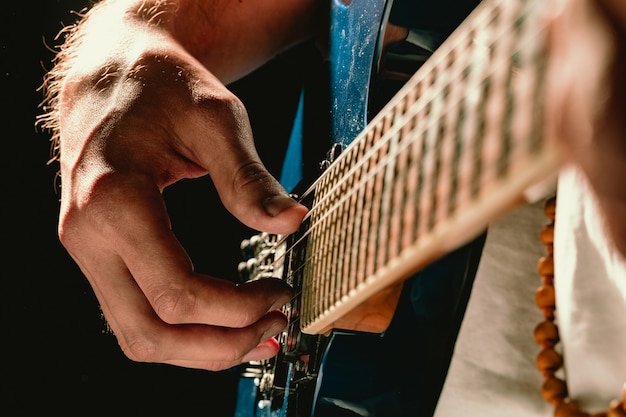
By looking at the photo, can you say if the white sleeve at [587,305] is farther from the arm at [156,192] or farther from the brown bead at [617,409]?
the arm at [156,192]

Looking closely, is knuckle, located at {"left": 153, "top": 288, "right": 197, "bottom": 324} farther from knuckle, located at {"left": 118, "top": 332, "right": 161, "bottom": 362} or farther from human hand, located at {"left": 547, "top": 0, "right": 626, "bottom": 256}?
human hand, located at {"left": 547, "top": 0, "right": 626, "bottom": 256}

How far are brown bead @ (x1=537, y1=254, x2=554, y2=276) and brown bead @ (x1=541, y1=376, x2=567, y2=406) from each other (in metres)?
0.09

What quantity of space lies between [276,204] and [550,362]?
0.92 ft

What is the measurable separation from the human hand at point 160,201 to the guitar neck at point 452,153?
7.6 inches

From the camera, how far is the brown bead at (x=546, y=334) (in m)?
0.45

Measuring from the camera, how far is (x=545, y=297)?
1.52 feet

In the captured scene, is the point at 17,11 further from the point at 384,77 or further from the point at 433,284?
the point at 433,284

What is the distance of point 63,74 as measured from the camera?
78cm

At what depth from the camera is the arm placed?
0.56 metres

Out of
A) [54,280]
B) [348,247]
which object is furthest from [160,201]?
[54,280]

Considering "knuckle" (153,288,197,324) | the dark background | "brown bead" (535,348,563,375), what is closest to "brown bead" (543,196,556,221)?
"brown bead" (535,348,563,375)

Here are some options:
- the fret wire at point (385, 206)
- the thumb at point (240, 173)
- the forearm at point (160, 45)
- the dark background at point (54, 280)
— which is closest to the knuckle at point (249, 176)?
the thumb at point (240, 173)

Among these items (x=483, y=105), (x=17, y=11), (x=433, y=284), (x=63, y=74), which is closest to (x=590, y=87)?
(x=483, y=105)

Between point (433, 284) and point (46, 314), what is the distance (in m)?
1.20
